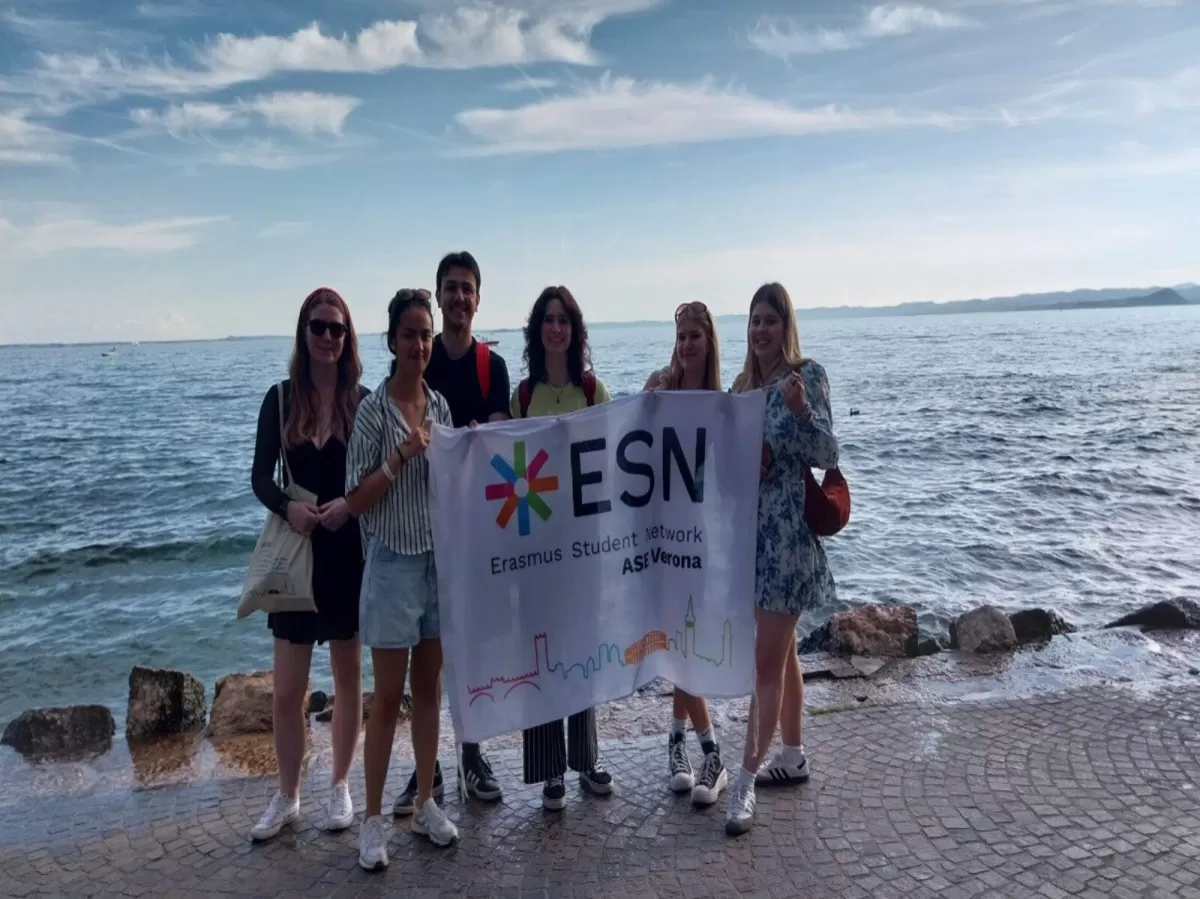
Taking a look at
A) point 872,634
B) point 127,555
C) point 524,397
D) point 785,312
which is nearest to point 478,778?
point 524,397

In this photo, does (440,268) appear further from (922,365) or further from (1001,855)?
(922,365)

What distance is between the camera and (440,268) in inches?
202

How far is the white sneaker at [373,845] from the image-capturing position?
459cm

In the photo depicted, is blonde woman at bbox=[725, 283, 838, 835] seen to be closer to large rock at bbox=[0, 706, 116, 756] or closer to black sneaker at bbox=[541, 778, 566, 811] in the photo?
black sneaker at bbox=[541, 778, 566, 811]

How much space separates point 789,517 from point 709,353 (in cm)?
107

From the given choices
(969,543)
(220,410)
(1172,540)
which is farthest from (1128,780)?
(220,410)

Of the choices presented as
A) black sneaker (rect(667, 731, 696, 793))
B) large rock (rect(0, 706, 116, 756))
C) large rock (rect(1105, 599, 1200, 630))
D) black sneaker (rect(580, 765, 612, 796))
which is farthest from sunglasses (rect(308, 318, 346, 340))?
large rock (rect(1105, 599, 1200, 630))

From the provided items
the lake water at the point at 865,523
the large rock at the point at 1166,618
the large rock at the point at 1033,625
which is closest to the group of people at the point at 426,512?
the large rock at the point at 1033,625

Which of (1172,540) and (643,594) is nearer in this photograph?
(643,594)

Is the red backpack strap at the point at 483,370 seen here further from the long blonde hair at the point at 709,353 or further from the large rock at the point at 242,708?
the large rock at the point at 242,708

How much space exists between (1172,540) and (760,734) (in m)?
Result: 12.7

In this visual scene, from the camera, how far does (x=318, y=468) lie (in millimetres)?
4762

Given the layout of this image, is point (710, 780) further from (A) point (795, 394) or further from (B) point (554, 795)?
(A) point (795, 394)

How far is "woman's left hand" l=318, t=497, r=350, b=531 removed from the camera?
455 centimetres
